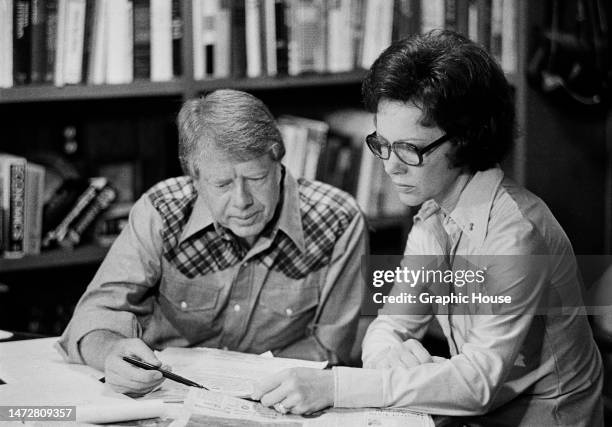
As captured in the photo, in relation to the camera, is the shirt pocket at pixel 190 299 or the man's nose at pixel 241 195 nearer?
the man's nose at pixel 241 195

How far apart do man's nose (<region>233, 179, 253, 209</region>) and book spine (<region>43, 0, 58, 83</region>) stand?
78cm

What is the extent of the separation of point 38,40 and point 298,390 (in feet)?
4.02

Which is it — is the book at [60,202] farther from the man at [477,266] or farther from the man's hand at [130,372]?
the man at [477,266]

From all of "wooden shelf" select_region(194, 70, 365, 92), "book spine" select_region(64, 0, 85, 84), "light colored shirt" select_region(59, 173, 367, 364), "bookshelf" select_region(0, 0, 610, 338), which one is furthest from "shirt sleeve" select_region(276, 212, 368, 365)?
"book spine" select_region(64, 0, 85, 84)

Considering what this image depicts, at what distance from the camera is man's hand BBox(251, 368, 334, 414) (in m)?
1.10

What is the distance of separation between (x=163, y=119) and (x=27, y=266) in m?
0.62

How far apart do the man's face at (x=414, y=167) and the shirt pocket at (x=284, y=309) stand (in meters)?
0.41

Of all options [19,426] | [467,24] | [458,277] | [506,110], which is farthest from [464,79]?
[467,24]

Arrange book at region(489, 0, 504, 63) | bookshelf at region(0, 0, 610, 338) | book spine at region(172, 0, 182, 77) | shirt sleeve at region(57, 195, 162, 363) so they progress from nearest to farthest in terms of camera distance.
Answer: shirt sleeve at region(57, 195, 162, 363), book spine at region(172, 0, 182, 77), bookshelf at region(0, 0, 610, 338), book at region(489, 0, 504, 63)

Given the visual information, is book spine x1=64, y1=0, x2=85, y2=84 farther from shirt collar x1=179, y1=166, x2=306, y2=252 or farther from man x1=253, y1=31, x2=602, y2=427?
man x1=253, y1=31, x2=602, y2=427

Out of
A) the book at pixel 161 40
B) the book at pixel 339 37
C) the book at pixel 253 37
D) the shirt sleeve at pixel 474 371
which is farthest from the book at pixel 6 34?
the shirt sleeve at pixel 474 371

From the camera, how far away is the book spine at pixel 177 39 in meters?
2.03

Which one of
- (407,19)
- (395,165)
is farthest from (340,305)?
(407,19)

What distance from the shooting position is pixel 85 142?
233 centimetres
